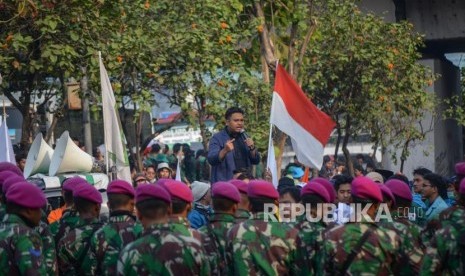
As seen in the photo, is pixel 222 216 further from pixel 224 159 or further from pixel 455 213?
pixel 224 159

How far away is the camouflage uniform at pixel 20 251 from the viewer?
335 inches

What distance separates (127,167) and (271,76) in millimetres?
7837

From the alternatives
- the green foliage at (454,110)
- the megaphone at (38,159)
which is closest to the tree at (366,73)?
the green foliage at (454,110)

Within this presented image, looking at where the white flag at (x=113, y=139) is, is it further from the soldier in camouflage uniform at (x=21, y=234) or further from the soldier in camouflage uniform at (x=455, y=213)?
the soldier in camouflage uniform at (x=455, y=213)

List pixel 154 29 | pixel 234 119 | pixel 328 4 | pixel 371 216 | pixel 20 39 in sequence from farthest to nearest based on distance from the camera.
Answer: pixel 328 4 → pixel 154 29 → pixel 20 39 → pixel 234 119 → pixel 371 216

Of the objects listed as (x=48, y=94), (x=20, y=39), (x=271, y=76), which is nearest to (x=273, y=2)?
(x=271, y=76)

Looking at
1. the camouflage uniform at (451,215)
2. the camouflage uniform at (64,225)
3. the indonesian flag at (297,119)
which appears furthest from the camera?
the indonesian flag at (297,119)

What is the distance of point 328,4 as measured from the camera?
23.7 metres

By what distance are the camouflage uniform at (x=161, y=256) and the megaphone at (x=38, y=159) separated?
6.79 metres

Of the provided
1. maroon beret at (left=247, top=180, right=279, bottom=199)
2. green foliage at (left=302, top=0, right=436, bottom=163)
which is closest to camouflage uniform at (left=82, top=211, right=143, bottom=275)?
maroon beret at (left=247, top=180, right=279, bottom=199)

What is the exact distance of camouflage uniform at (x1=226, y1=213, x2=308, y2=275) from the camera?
29.9 ft

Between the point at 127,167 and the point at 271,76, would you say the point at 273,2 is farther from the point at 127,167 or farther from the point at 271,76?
the point at 127,167

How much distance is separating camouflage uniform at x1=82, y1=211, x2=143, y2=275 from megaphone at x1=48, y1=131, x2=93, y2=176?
487 cm

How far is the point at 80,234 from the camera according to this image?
9.68 meters
